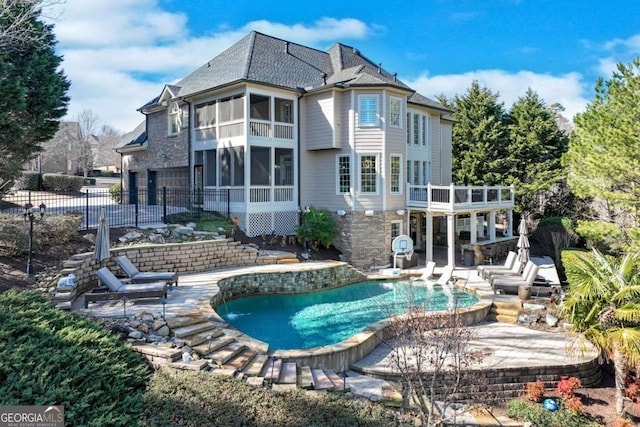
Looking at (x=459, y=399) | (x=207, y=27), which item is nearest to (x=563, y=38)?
(x=207, y=27)

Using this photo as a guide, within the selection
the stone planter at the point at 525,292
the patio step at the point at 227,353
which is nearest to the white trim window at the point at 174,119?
the patio step at the point at 227,353

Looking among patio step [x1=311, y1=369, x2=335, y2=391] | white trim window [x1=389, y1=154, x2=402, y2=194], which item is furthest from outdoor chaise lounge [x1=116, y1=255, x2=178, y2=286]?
white trim window [x1=389, y1=154, x2=402, y2=194]

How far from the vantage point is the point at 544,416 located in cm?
786

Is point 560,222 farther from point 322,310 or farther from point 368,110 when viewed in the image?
point 322,310

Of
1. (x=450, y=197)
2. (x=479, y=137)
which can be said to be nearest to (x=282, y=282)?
(x=450, y=197)

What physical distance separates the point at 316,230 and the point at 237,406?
42.6ft

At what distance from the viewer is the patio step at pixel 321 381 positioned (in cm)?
739

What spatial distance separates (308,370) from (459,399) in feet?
10.9

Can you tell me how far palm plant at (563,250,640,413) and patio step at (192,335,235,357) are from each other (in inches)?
327

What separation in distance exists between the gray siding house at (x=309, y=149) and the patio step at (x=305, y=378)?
36.3 ft

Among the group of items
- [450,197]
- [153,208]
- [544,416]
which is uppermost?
[450,197]

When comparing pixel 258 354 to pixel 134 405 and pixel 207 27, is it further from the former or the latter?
pixel 207 27

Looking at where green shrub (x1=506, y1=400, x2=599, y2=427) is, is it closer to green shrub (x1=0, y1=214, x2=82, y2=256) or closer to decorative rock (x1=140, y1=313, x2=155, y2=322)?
decorative rock (x1=140, y1=313, x2=155, y2=322)

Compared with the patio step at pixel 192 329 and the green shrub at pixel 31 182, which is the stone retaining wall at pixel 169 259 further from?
the green shrub at pixel 31 182
